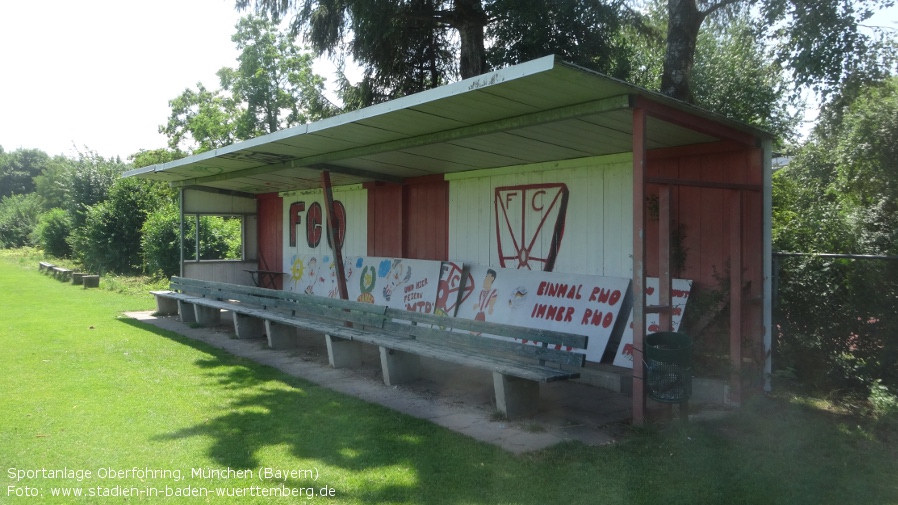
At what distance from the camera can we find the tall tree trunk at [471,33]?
503 inches

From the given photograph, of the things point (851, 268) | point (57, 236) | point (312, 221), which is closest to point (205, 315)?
point (312, 221)

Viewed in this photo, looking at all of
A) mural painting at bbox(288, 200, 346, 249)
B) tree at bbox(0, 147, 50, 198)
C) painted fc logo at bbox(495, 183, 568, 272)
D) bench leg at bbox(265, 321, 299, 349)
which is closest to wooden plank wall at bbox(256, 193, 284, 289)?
mural painting at bbox(288, 200, 346, 249)

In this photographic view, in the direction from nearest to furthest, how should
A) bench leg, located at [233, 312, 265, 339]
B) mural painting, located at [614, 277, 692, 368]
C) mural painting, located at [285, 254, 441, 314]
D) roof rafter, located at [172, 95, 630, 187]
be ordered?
roof rafter, located at [172, 95, 630, 187] < mural painting, located at [614, 277, 692, 368] < bench leg, located at [233, 312, 265, 339] < mural painting, located at [285, 254, 441, 314]

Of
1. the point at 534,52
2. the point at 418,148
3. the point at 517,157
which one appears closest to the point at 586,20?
the point at 534,52

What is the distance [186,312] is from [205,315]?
771mm

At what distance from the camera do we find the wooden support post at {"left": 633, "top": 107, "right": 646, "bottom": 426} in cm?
571

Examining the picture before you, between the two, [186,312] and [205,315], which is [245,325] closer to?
[205,315]

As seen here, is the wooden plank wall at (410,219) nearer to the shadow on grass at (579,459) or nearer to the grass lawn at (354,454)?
the grass lawn at (354,454)

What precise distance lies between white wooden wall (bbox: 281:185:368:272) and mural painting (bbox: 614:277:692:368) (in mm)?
6202

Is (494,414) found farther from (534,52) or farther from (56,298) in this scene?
(56,298)

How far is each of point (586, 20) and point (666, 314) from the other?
25.6 ft

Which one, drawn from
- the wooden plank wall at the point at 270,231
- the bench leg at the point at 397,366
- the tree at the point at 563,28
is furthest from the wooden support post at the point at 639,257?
the wooden plank wall at the point at 270,231

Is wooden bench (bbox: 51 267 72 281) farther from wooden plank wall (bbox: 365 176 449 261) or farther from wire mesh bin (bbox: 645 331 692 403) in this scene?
wire mesh bin (bbox: 645 331 692 403)

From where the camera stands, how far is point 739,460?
4.97m
